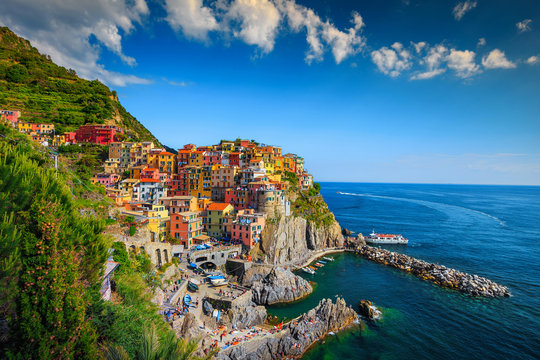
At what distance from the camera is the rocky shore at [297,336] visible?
23589 mm

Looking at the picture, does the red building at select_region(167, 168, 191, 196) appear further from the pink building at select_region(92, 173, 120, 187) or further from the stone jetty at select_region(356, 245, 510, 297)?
the stone jetty at select_region(356, 245, 510, 297)

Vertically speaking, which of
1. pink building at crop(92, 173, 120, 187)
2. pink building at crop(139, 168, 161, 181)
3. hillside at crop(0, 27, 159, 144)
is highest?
hillside at crop(0, 27, 159, 144)

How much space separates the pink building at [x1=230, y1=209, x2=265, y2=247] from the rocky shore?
18.4 metres

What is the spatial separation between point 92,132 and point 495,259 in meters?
96.4

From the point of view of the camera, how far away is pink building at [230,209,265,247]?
148 feet

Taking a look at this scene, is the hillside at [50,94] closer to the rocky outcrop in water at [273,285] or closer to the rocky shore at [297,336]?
the rocky outcrop in water at [273,285]

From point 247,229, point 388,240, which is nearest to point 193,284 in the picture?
point 247,229

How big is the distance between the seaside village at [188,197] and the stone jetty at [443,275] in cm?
2292

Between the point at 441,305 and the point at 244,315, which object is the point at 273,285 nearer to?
the point at 244,315

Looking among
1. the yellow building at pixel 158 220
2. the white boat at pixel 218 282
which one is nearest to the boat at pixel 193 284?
the white boat at pixel 218 282

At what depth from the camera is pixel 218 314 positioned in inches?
1134

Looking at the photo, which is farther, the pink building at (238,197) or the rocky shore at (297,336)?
the pink building at (238,197)

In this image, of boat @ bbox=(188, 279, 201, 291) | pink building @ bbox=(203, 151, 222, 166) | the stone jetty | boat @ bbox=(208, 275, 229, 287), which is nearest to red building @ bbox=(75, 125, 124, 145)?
pink building @ bbox=(203, 151, 222, 166)

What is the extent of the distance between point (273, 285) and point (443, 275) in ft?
94.8
